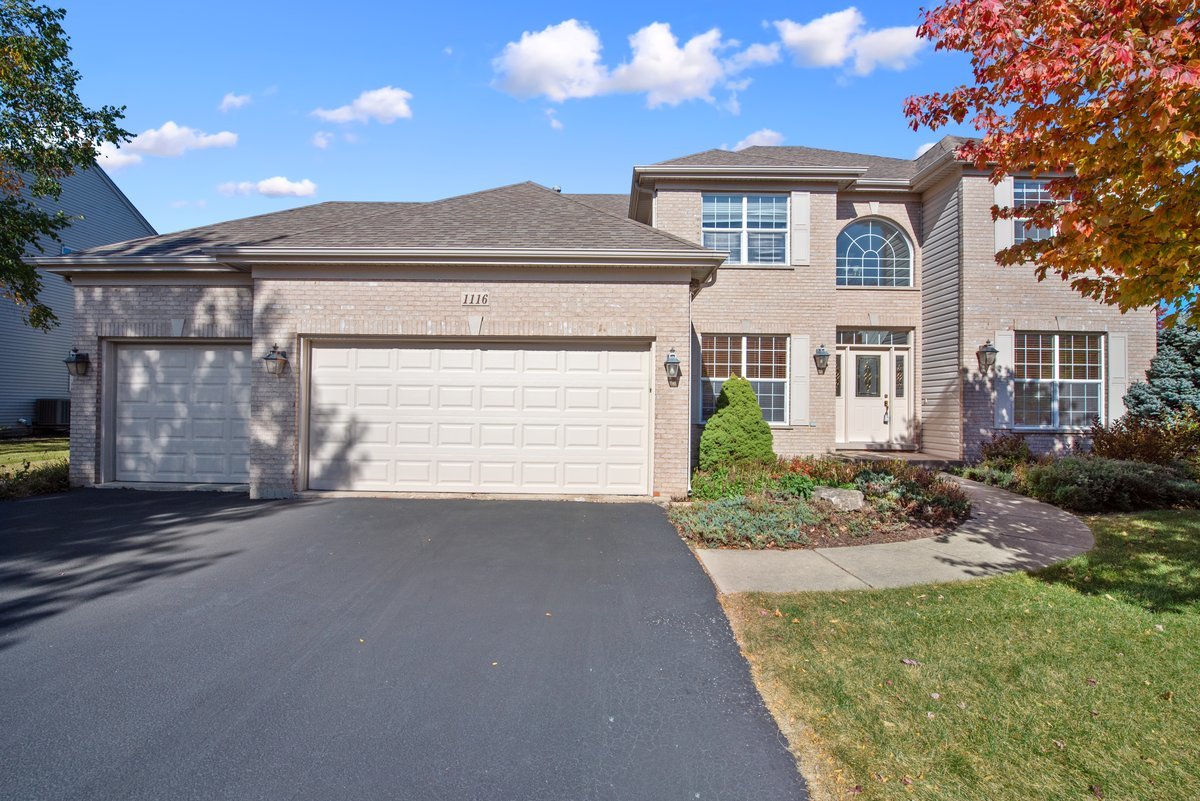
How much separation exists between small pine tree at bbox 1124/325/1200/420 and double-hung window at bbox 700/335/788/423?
22.3ft

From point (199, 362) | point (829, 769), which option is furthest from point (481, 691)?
point (199, 362)

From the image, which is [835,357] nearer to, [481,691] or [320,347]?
[320,347]

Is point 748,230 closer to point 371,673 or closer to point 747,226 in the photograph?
point 747,226

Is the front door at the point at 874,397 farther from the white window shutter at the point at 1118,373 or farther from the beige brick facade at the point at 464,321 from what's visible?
the beige brick facade at the point at 464,321

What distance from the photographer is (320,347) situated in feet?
30.7

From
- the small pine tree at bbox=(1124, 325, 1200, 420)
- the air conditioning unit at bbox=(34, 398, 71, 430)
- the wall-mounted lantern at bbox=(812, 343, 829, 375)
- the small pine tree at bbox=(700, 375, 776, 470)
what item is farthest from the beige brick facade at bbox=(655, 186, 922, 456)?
the air conditioning unit at bbox=(34, 398, 71, 430)

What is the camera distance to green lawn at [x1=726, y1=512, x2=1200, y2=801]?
111 inches

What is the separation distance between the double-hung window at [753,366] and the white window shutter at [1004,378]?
14.1ft

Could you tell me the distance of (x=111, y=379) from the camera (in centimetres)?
1005

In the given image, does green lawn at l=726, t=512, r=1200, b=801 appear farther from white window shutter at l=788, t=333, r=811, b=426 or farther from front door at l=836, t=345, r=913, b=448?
front door at l=836, t=345, r=913, b=448

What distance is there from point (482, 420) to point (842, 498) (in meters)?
5.21

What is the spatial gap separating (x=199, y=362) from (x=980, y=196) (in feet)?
49.9

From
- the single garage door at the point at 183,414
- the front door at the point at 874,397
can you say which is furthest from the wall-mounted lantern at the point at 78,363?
the front door at the point at 874,397

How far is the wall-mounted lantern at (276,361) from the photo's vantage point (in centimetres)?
900
